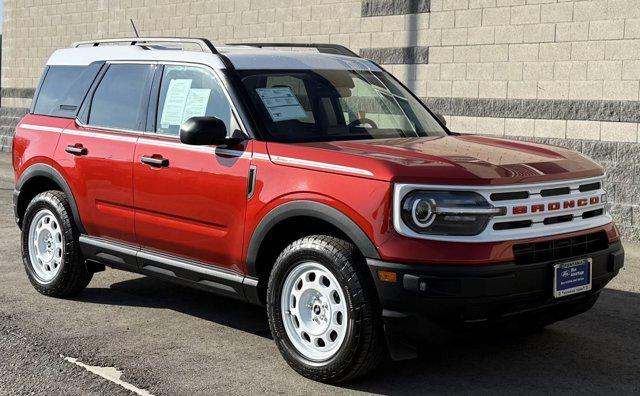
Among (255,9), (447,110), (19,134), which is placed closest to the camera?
(19,134)

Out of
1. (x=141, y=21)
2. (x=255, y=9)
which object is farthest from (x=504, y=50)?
(x=141, y=21)

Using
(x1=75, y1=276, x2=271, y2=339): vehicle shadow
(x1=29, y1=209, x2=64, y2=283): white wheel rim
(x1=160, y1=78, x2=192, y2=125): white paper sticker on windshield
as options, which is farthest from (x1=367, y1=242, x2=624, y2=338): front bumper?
(x1=29, y1=209, x2=64, y2=283): white wheel rim

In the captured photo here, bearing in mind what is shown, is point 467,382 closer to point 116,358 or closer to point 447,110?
point 116,358

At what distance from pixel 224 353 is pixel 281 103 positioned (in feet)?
5.01

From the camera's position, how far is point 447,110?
469 inches

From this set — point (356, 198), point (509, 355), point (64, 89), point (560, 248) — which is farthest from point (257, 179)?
point (64, 89)

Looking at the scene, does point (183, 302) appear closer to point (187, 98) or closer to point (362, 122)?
point (187, 98)

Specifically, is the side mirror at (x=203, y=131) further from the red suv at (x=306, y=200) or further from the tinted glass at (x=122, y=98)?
the tinted glass at (x=122, y=98)

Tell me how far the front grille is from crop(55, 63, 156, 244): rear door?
2674 mm

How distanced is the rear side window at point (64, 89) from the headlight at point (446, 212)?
316 centimetres

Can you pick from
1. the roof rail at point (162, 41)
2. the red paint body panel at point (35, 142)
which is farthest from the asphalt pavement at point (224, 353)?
the roof rail at point (162, 41)

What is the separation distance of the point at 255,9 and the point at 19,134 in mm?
7817

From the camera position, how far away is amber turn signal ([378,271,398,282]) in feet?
15.4

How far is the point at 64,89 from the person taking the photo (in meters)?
7.22
